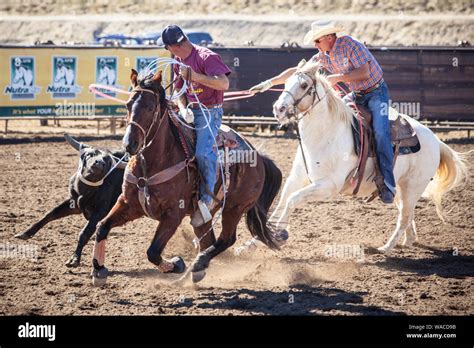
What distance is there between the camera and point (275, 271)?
8.40 meters

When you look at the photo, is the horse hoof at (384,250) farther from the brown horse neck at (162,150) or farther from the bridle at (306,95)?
the brown horse neck at (162,150)

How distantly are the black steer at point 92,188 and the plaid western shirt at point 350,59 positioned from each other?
8.36 feet

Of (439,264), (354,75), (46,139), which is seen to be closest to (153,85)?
(354,75)

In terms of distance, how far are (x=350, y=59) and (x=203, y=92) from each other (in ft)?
→ 6.22

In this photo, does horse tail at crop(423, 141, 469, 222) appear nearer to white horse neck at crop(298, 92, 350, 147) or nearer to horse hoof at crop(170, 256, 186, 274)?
white horse neck at crop(298, 92, 350, 147)

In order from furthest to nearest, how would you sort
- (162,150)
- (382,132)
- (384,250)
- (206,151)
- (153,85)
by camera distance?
(384,250)
(382,132)
(206,151)
(162,150)
(153,85)

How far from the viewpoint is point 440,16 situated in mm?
37875

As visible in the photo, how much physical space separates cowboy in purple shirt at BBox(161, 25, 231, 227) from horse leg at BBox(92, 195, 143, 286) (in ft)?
2.31

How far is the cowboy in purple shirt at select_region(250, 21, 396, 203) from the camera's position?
8.72 metres

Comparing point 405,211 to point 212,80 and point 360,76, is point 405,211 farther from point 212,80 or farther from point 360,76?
point 212,80

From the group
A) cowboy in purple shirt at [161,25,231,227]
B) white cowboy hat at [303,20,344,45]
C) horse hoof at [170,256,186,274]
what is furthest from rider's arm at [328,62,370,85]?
horse hoof at [170,256,186,274]

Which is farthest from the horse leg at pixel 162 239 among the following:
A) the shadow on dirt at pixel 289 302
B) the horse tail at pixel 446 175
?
the horse tail at pixel 446 175

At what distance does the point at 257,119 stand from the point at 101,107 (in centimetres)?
374
